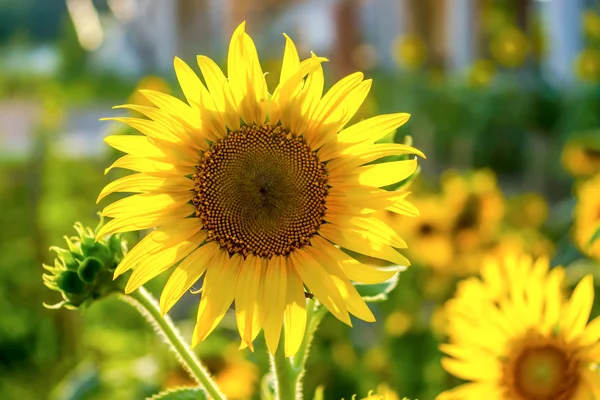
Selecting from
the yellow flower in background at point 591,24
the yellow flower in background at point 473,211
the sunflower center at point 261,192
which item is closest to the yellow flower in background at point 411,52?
the yellow flower in background at point 591,24

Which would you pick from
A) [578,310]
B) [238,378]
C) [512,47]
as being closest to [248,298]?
[578,310]

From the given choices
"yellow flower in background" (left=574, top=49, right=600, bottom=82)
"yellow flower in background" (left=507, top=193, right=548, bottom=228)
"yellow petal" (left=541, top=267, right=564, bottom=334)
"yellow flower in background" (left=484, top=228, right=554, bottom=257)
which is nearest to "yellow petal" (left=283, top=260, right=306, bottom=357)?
"yellow petal" (left=541, top=267, right=564, bottom=334)

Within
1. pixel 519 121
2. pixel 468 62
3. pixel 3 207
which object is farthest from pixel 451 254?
pixel 468 62

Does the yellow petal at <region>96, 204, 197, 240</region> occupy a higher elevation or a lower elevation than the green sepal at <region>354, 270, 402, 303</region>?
higher

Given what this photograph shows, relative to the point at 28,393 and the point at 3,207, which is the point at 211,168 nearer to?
the point at 28,393

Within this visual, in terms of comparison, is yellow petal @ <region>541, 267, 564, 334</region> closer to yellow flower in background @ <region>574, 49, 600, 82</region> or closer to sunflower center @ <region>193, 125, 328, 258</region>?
sunflower center @ <region>193, 125, 328, 258</region>

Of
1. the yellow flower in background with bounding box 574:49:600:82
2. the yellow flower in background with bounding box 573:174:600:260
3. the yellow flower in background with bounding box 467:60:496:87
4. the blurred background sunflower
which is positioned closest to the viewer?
the yellow flower in background with bounding box 573:174:600:260

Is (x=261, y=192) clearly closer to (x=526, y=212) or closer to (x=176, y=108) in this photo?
(x=176, y=108)
